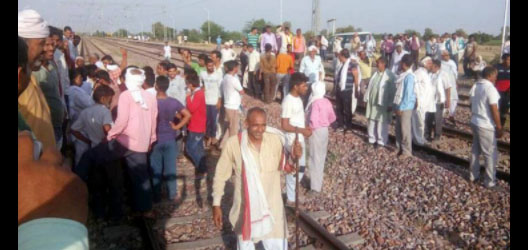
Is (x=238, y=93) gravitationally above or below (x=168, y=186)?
above

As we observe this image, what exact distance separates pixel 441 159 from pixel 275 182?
5477 mm

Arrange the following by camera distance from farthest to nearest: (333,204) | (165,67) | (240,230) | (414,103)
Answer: (414,103), (165,67), (333,204), (240,230)

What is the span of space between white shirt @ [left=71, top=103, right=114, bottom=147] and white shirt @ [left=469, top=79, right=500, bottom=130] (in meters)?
5.43

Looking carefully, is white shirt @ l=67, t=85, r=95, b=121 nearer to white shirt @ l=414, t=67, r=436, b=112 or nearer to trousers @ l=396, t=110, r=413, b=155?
trousers @ l=396, t=110, r=413, b=155

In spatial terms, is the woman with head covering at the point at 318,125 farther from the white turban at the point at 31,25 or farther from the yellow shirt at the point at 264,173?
the white turban at the point at 31,25

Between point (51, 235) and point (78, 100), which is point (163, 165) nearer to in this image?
point (78, 100)

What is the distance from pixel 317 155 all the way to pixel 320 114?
0.65 metres

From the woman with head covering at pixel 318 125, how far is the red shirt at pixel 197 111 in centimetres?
187

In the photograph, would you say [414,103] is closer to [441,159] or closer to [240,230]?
[441,159]

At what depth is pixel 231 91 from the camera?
820 centimetres

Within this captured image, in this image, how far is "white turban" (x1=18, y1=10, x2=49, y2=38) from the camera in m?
2.74

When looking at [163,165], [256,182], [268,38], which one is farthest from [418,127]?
[268,38]

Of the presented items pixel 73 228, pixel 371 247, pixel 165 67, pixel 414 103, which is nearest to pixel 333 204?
pixel 371 247
